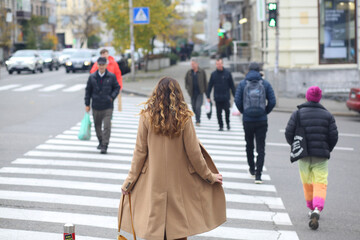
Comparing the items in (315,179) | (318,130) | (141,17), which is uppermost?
(141,17)

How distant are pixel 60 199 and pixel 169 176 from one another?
3.79m

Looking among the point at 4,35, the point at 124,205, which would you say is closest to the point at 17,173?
the point at 124,205

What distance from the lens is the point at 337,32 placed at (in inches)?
953

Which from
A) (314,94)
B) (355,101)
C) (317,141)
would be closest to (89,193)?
(317,141)

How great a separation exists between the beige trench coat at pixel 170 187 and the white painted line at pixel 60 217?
2213mm

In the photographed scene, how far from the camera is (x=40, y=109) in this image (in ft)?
61.9

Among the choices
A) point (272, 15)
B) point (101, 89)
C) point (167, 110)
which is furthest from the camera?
point (272, 15)

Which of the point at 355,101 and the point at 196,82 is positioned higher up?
the point at 196,82

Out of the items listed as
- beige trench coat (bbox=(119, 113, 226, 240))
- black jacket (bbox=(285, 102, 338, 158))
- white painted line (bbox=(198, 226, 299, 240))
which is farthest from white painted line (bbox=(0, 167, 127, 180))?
beige trench coat (bbox=(119, 113, 226, 240))

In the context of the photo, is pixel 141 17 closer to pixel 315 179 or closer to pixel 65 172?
pixel 65 172

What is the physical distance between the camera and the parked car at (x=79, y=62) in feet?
139

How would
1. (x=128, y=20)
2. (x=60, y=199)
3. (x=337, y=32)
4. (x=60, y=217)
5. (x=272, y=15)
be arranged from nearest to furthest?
(x=60, y=217) < (x=60, y=199) < (x=272, y=15) < (x=337, y=32) < (x=128, y=20)

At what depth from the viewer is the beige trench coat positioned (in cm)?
472

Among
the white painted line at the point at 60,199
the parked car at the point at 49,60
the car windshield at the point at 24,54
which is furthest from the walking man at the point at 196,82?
the parked car at the point at 49,60
